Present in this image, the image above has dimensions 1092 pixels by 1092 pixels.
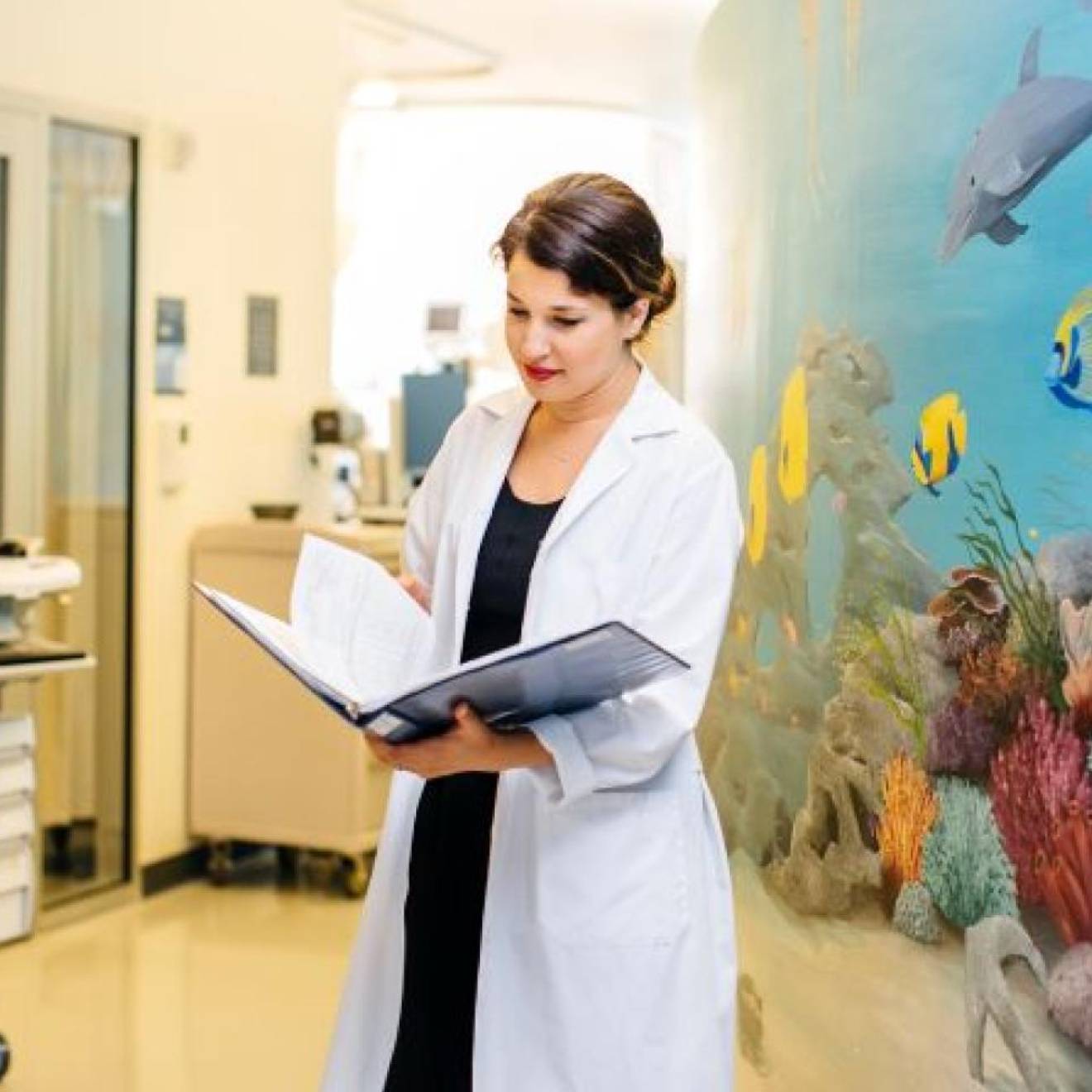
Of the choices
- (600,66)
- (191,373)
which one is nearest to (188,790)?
(191,373)

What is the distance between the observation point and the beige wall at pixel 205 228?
509 cm

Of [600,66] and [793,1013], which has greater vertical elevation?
[600,66]

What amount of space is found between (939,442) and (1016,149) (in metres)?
0.37

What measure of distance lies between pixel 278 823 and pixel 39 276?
1.69 metres

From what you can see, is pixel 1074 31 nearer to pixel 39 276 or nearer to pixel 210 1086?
pixel 210 1086

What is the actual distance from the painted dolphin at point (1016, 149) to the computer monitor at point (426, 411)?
498cm

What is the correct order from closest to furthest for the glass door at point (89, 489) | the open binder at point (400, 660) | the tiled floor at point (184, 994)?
the open binder at point (400, 660), the tiled floor at point (184, 994), the glass door at point (89, 489)

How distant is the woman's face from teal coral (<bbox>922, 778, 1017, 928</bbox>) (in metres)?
0.65

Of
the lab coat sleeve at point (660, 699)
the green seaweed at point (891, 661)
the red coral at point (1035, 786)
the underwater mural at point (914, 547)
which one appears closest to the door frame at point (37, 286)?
the underwater mural at point (914, 547)

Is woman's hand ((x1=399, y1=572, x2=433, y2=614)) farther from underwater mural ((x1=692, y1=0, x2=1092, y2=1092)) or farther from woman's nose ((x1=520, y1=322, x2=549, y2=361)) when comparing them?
underwater mural ((x1=692, y1=0, x2=1092, y2=1092))

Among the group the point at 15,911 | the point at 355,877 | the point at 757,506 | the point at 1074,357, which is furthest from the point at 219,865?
the point at 1074,357

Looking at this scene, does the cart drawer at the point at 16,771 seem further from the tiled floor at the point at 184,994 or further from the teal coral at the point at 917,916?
the teal coral at the point at 917,916

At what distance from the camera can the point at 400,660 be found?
212cm

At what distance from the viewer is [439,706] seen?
1.88 metres
